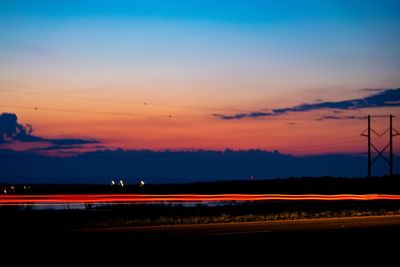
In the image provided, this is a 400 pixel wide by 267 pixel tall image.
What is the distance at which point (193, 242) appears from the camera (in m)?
16.3

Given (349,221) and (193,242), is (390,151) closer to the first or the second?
(349,221)

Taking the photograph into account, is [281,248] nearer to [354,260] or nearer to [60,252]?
[354,260]

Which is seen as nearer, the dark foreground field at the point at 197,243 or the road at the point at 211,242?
the dark foreground field at the point at 197,243

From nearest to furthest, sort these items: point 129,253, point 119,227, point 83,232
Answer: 1. point 129,253
2. point 83,232
3. point 119,227

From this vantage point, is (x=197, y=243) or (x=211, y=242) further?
(x=211, y=242)

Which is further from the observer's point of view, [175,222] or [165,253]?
[175,222]

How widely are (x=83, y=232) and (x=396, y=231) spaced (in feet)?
32.8

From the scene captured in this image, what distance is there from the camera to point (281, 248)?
15.2m

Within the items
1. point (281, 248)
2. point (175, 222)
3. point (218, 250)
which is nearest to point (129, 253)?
point (218, 250)

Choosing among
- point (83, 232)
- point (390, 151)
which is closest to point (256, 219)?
point (83, 232)

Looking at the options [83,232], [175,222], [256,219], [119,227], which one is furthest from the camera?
[256,219]

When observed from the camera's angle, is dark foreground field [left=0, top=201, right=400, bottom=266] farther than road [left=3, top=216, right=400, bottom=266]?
No

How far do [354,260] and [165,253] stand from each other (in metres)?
4.25

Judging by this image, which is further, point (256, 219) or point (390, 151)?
point (390, 151)
